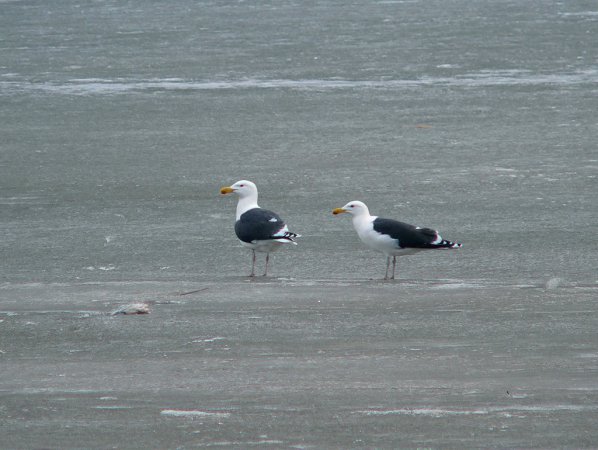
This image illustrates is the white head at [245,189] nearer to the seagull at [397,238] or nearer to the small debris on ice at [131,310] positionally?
the seagull at [397,238]

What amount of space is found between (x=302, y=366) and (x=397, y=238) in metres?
2.38

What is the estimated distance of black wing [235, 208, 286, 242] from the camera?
7.96m

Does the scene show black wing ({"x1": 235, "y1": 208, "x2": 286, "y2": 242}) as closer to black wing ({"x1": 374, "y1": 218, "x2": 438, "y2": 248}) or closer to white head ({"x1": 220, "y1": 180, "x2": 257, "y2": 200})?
white head ({"x1": 220, "y1": 180, "x2": 257, "y2": 200})

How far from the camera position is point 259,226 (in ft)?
26.3

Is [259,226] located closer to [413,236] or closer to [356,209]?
[356,209]

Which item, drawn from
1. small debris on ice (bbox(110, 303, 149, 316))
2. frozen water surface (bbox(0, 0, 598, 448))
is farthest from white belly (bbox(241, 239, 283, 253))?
small debris on ice (bbox(110, 303, 149, 316))

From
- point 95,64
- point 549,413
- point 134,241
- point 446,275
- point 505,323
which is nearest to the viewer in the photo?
point 549,413

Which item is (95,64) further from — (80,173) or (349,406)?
(349,406)

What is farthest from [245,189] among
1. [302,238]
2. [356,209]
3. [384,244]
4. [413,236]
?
[413,236]

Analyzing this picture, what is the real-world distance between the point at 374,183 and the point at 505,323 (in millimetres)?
4547

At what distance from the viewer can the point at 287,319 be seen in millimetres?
6469

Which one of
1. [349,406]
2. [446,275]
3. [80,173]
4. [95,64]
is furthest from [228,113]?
[349,406]

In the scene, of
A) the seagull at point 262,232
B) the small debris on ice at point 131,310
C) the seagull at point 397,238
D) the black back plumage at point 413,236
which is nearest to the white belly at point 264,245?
the seagull at point 262,232

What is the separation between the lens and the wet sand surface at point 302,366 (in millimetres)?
4801
